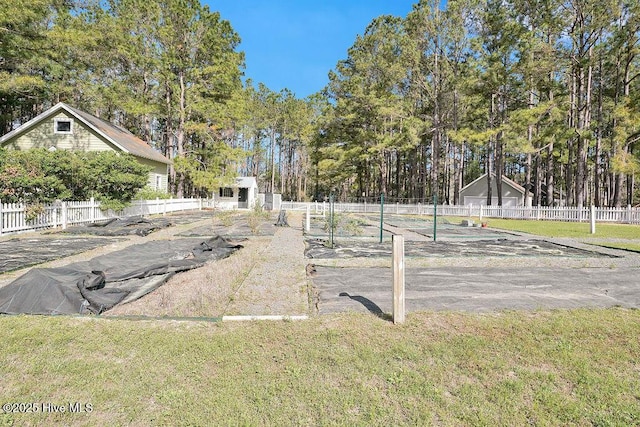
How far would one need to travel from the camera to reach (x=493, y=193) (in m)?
31.8

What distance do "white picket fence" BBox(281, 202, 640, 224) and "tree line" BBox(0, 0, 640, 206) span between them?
6.70ft

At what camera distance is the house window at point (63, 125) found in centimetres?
1848

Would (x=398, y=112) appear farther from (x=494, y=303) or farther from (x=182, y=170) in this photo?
(x=494, y=303)

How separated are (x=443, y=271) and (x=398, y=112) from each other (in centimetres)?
2365

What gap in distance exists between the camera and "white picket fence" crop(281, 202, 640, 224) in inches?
744

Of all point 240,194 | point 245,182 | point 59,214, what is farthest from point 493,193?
point 59,214

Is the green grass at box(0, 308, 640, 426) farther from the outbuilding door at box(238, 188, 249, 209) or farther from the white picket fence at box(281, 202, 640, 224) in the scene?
the outbuilding door at box(238, 188, 249, 209)

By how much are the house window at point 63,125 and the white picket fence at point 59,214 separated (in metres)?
6.30

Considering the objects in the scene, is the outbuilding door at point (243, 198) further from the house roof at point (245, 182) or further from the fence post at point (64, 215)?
the fence post at point (64, 215)

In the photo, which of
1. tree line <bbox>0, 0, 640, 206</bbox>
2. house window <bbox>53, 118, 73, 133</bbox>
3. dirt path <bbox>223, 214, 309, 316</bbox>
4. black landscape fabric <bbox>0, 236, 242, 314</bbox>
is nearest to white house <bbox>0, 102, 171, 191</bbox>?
house window <bbox>53, 118, 73, 133</bbox>

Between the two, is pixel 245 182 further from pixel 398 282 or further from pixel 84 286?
pixel 398 282

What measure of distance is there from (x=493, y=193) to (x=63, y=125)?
33.7 meters

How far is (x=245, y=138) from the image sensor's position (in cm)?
4219

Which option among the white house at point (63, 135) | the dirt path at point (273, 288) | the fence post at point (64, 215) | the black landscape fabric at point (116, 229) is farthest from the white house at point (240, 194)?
the dirt path at point (273, 288)
